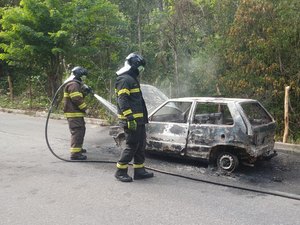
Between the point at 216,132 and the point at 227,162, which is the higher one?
the point at 216,132

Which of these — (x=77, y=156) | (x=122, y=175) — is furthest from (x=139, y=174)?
(x=77, y=156)

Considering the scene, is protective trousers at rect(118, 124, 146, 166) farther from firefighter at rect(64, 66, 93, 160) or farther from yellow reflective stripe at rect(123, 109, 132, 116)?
firefighter at rect(64, 66, 93, 160)

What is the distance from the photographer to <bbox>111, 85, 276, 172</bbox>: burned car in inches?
229

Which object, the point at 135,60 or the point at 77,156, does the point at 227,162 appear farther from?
the point at 77,156

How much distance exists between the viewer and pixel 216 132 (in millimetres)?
6000

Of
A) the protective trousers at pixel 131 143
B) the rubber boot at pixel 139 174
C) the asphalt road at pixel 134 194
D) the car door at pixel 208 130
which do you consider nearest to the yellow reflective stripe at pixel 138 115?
the protective trousers at pixel 131 143

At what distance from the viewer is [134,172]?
5.67 m

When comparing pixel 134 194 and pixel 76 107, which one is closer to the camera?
pixel 134 194

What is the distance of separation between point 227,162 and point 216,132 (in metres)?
0.54

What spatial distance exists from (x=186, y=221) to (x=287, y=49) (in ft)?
20.3

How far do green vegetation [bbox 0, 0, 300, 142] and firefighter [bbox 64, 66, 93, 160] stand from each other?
4237 millimetres

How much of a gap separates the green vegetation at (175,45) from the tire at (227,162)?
9.57 feet

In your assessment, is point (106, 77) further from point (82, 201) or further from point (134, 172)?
point (82, 201)

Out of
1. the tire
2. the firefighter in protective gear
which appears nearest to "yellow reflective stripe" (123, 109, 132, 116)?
the firefighter in protective gear
